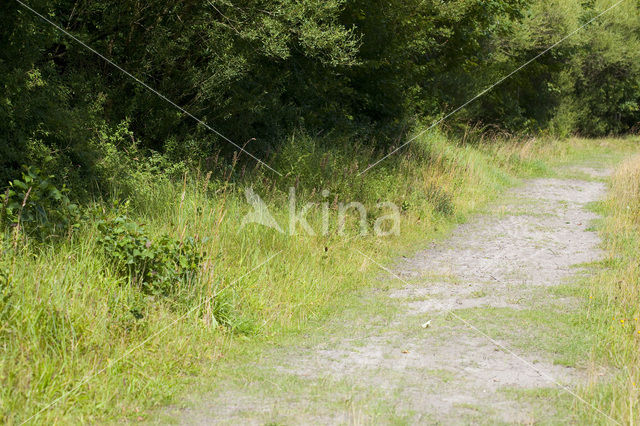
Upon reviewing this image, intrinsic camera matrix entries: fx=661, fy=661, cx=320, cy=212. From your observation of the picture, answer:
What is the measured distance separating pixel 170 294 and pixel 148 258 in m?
0.37

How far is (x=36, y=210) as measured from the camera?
5809 mm

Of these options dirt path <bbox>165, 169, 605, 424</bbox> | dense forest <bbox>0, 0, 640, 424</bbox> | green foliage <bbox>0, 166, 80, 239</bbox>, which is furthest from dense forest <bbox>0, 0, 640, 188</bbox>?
dirt path <bbox>165, 169, 605, 424</bbox>

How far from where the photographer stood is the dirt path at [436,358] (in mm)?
4164

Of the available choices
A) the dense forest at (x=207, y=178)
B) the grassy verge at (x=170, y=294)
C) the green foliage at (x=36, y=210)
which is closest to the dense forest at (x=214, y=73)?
the dense forest at (x=207, y=178)

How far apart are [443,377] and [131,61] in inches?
270

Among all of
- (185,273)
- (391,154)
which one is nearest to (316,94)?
(391,154)

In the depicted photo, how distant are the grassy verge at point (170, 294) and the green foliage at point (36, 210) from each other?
0.17 m

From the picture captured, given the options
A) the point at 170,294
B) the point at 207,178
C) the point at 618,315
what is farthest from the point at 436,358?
the point at 207,178

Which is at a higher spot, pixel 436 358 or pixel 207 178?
pixel 207 178

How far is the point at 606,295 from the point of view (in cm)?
652

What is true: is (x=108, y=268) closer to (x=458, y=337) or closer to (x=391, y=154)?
(x=458, y=337)

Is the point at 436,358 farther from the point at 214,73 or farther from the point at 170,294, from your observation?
the point at 214,73

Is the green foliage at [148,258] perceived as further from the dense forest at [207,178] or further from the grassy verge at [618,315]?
the grassy verge at [618,315]

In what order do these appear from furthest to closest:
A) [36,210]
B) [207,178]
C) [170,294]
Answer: [207,178] < [36,210] < [170,294]
